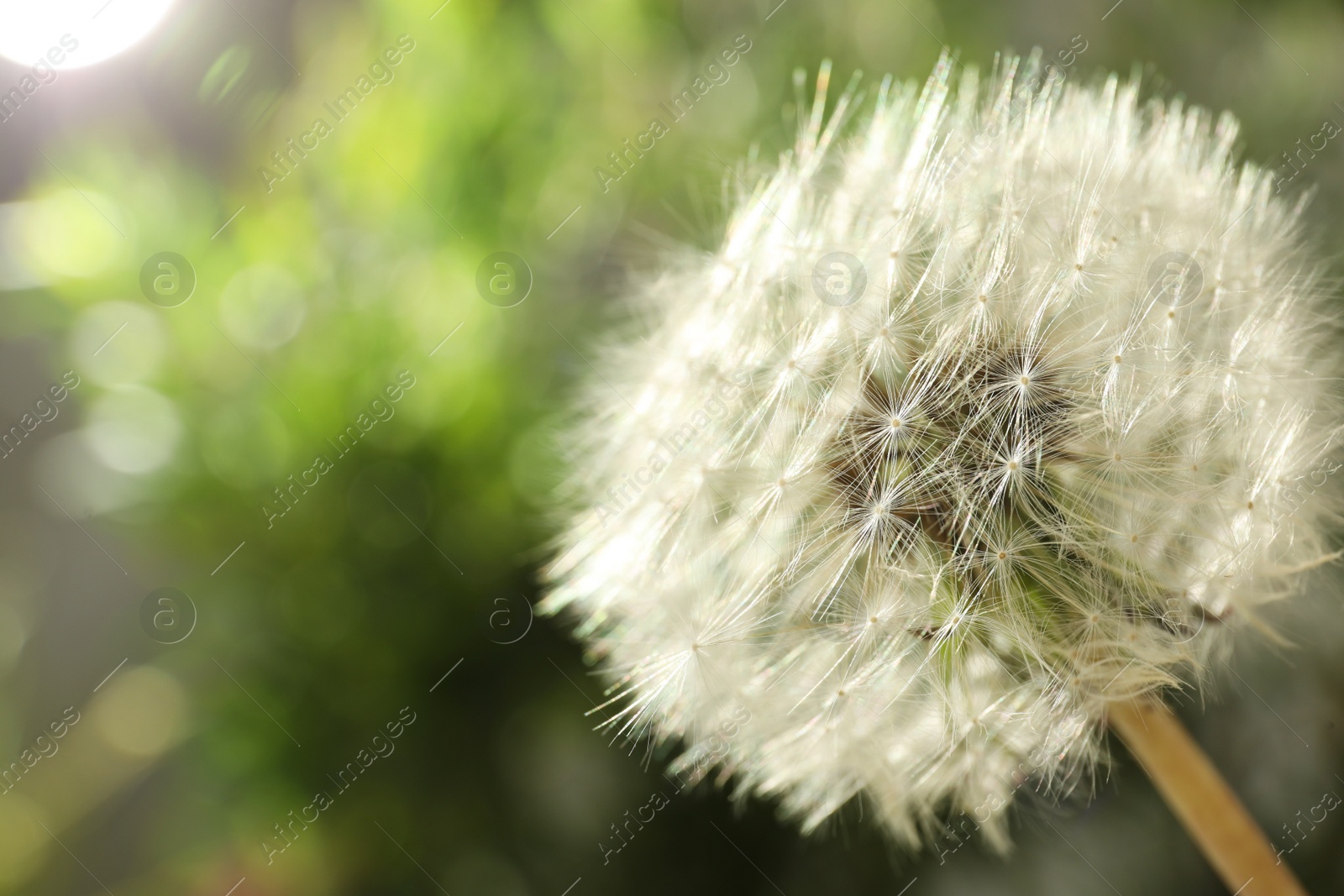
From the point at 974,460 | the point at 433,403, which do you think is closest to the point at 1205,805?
the point at 974,460

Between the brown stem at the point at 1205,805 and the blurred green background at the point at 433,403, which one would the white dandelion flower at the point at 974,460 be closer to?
the brown stem at the point at 1205,805

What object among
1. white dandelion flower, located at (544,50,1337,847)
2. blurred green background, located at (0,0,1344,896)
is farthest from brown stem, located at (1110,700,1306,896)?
blurred green background, located at (0,0,1344,896)

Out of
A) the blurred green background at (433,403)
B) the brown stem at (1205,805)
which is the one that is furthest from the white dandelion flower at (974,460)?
the blurred green background at (433,403)

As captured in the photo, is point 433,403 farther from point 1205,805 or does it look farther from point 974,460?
point 1205,805

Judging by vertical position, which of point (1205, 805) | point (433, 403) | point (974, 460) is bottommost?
point (1205, 805)

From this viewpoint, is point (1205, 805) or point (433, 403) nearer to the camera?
point (1205, 805)
